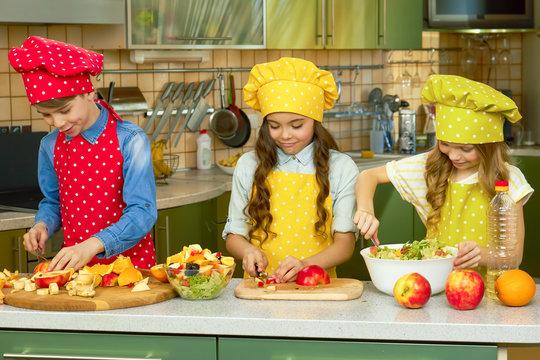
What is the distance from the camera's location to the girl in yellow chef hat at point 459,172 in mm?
2125

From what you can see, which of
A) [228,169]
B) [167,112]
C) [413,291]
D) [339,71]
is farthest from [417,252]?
[339,71]

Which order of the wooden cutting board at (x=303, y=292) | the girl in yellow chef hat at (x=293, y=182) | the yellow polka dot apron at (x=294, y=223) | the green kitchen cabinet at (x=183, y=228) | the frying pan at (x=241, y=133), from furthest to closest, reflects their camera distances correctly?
1. the frying pan at (x=241, y=133)
2. the green kitchen cabinet at (x=183, y=228)
3. the yellow polka dot apron at (x=294, y=223)
4. the girl in yellow chef hat at (x=293, y=182)
5. the wooden cutting board at (x=303, y=292)

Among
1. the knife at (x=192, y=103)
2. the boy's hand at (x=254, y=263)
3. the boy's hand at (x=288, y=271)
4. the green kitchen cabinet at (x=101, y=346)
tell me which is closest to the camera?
the green kitchen cabinet at (x=101, y=346)

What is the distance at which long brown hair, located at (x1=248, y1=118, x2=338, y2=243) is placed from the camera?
2449 mm

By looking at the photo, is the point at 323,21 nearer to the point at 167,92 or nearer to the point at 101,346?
the point at 167,92

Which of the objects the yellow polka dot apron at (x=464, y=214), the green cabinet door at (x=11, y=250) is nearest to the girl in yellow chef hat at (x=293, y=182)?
the yellow polka dot apron at (x=464, y=214)

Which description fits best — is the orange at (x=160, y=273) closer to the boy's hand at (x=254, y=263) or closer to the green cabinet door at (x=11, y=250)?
the boy's hand at (x=254, y=263)

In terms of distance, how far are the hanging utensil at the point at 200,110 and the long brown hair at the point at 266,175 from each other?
179 centimetres

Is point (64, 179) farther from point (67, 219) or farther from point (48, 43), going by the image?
point (48, 43)

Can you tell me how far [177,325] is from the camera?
180 centimetres

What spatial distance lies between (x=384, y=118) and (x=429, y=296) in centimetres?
340

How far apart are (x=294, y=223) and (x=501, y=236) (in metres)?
0.66

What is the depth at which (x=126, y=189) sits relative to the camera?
2.25 metres

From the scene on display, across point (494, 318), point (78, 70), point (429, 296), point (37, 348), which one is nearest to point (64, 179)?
point (78, 70)
